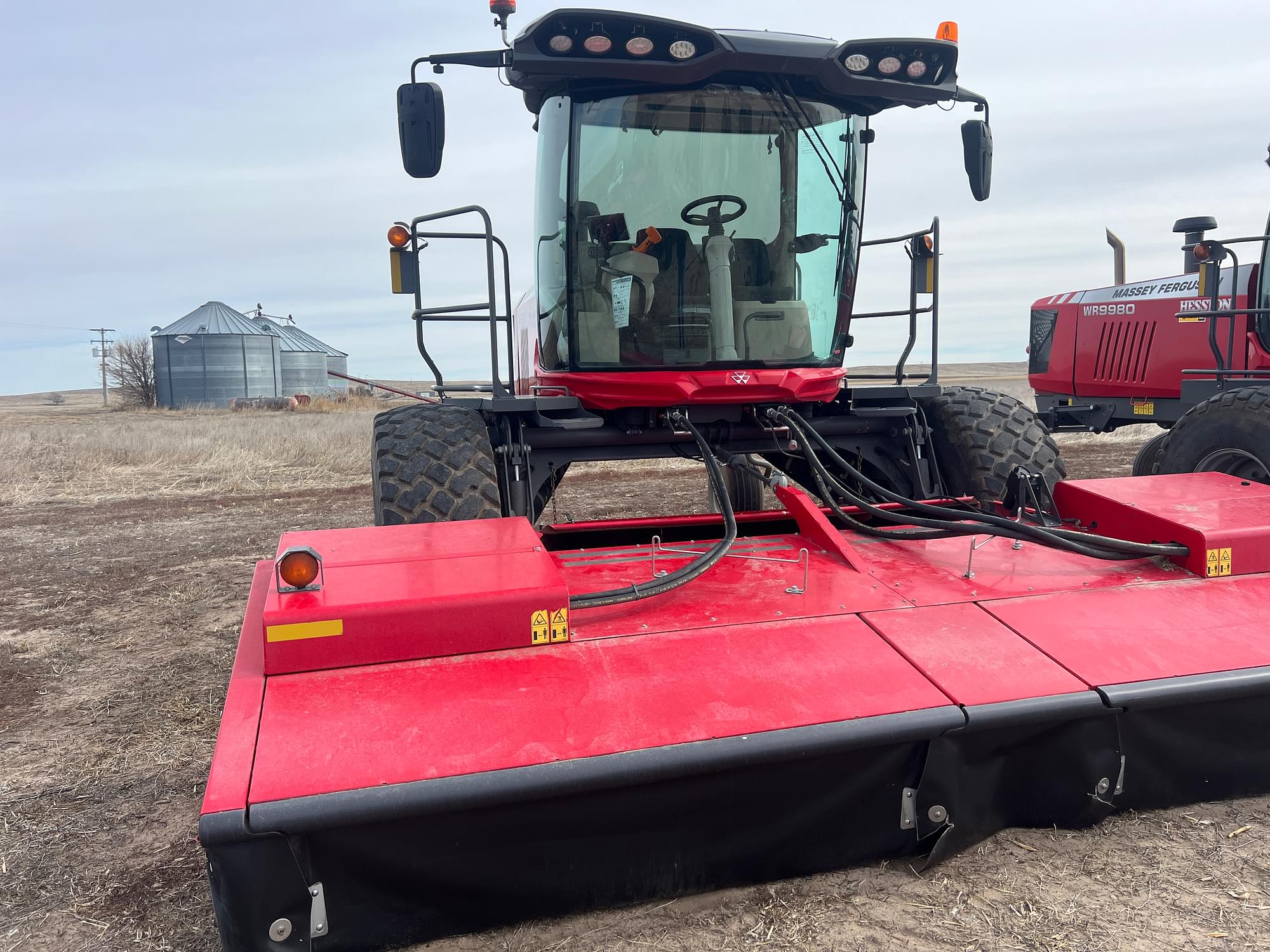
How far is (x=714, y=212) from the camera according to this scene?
3.72m

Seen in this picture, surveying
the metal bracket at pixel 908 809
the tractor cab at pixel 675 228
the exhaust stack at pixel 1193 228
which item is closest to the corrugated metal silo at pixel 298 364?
the exhaust stack at pixel 1193 228

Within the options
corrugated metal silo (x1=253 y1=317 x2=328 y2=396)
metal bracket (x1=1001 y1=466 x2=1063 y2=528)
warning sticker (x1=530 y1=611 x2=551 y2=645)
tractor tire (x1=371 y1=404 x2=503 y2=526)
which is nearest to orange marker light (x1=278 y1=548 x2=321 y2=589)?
warning sticker (x1=530 y1=611 x2=551 y2=645)

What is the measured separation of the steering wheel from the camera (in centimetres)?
371

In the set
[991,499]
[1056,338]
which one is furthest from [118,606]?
[1056,338]

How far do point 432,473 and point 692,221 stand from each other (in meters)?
1.44

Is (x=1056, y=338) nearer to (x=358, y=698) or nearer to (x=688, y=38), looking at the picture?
(x=688, y=38)

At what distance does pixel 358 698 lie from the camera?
2.04m

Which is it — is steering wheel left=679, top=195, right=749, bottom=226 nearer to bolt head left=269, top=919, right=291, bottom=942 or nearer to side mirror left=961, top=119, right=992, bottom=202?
side mirror left=961, top=119, right=992, bottom=202

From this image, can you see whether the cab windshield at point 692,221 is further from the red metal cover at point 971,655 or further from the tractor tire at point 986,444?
the red metal cover at point 971,655

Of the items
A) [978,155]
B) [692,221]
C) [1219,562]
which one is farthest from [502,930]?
[978,155]

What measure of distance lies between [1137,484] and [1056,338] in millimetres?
8244

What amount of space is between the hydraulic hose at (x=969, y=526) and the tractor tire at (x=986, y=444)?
58cm

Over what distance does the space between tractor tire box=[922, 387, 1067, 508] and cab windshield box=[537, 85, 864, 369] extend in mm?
787

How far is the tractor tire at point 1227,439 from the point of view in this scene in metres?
3.86
